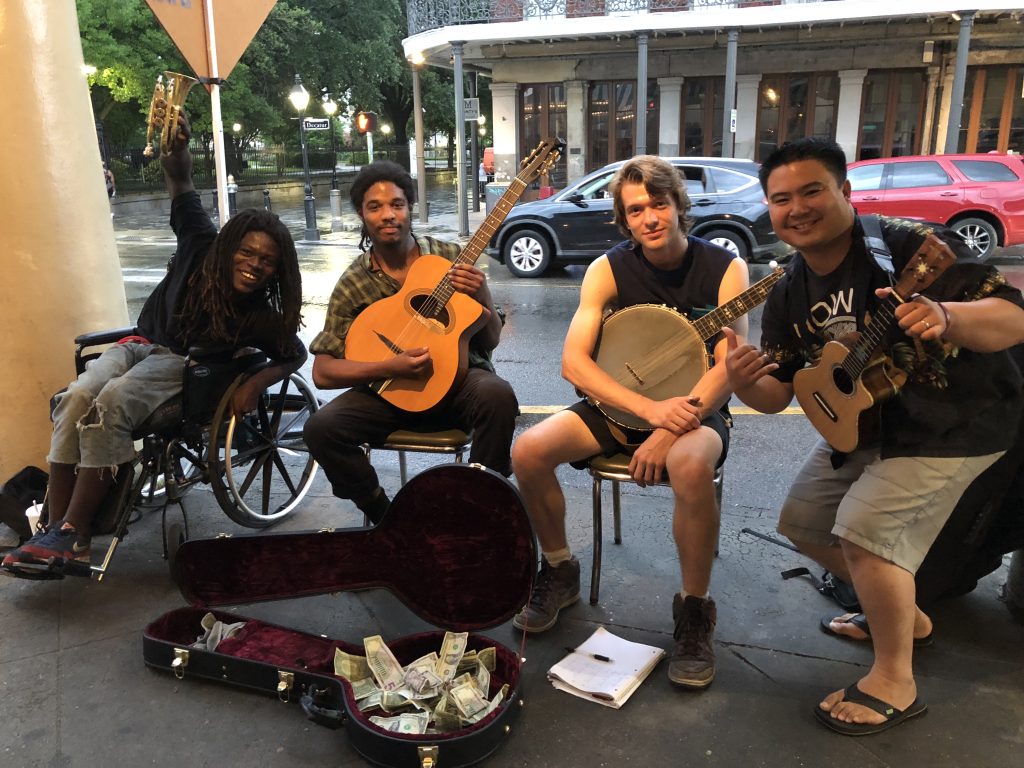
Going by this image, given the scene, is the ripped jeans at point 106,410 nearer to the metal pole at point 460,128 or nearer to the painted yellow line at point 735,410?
the painted yellow line at point 735,410

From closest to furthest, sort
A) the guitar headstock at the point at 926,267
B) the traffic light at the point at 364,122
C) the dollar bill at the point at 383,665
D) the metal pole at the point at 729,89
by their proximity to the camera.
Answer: the guitar headstock at the point at 926,267, the dollar bill at the point at 383,665, the metal pole at the point at 729,89, the traffic light at the point at 364,122

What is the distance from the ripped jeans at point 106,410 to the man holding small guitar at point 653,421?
56.8 inches

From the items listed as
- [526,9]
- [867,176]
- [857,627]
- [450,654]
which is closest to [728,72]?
[526,9]

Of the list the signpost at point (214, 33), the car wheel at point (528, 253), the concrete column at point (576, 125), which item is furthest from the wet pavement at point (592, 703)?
the concrete column at point (576, 125)

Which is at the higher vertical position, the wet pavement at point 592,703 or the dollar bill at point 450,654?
the dollar bill at point 450,654

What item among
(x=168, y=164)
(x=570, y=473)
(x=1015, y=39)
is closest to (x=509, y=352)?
(x=570, y=473)

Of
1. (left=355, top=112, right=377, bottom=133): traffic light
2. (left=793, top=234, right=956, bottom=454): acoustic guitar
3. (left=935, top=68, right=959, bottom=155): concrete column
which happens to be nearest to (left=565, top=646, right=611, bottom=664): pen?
(left=793, top=234, right=956, bottom=454): acoustic guitar

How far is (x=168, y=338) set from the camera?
3305 millimetres

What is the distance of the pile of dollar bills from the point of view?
85.4 inches

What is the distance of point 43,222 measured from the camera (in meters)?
3.52

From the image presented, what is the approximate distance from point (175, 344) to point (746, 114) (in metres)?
16.8

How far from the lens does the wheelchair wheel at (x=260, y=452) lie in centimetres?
310

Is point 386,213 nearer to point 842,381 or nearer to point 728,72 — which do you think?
point 842,381

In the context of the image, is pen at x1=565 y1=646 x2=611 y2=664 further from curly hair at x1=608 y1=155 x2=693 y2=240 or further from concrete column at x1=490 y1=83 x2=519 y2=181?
concrete column at x1=490 y1=83 x2=519 y2=181
